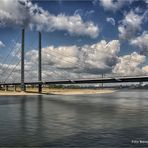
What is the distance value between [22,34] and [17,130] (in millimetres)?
115588

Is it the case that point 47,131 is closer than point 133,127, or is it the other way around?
point 47,131

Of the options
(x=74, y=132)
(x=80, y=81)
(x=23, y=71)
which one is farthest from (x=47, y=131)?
(x=23, y=71)

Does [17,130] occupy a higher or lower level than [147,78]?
lower

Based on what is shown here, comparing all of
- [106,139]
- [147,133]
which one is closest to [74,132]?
[106,139]

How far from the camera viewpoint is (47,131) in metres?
28.7

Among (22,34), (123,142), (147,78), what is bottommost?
(123,142)

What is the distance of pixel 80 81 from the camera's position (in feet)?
407

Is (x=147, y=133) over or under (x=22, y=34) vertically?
under

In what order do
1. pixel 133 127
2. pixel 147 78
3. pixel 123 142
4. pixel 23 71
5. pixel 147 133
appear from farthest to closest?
1. pixel 23 71
2. pixel 147 78
3. pixel 133 127
4. pixel 147 133
5. pixel 123 142

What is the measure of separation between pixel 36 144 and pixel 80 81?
10143 cm

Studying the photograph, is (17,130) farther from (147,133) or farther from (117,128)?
(147,133)

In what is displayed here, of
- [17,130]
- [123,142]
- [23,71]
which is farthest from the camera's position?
[23,71]

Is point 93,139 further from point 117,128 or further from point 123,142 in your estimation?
point 117,128

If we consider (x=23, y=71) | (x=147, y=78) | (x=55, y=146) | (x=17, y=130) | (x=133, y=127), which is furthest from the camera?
(x=23, y=71)
